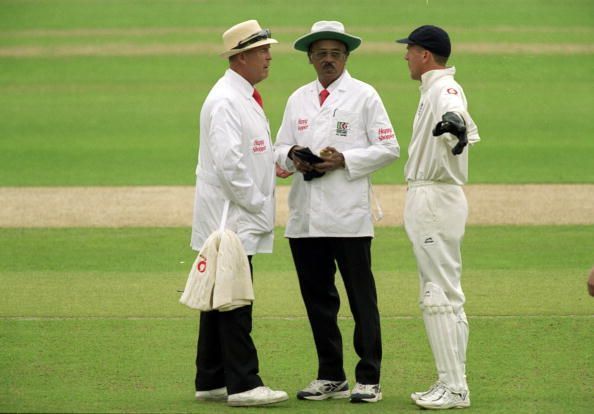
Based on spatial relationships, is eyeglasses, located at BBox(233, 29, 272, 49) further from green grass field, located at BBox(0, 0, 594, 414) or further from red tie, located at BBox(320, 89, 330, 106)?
green grass field, located at BBox(0, 0, 594, 414)

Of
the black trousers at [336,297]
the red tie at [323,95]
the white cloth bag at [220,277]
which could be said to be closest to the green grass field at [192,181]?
the black trousers at [336,297]

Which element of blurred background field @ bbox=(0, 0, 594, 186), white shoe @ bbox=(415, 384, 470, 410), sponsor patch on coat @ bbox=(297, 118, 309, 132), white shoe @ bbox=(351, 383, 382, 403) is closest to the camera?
white shoe @ bbox=(415, 384, 470, 410)

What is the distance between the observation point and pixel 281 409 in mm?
7277

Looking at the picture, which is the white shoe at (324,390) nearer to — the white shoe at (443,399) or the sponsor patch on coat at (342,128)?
the white shoe at (443,399)

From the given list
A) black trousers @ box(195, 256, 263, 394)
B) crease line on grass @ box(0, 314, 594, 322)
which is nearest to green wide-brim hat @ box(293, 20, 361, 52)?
black trousers @ box(195, 256, 263, 394)

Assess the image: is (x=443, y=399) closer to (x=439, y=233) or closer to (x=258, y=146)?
(x=439, y=233)

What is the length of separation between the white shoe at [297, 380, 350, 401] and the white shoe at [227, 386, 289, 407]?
26 cm

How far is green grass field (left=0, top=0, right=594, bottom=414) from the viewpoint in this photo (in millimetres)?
8062

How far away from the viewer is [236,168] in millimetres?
7297

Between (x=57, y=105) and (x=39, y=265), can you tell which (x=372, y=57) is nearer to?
(x=57, y=105)

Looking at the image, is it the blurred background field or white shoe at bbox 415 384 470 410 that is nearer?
white shoe at bbox 415 384 470 410

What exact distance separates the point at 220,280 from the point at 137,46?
88.0 feet

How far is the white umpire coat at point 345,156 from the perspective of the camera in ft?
24.9

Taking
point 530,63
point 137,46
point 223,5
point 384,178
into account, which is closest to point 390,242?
point 384,178
